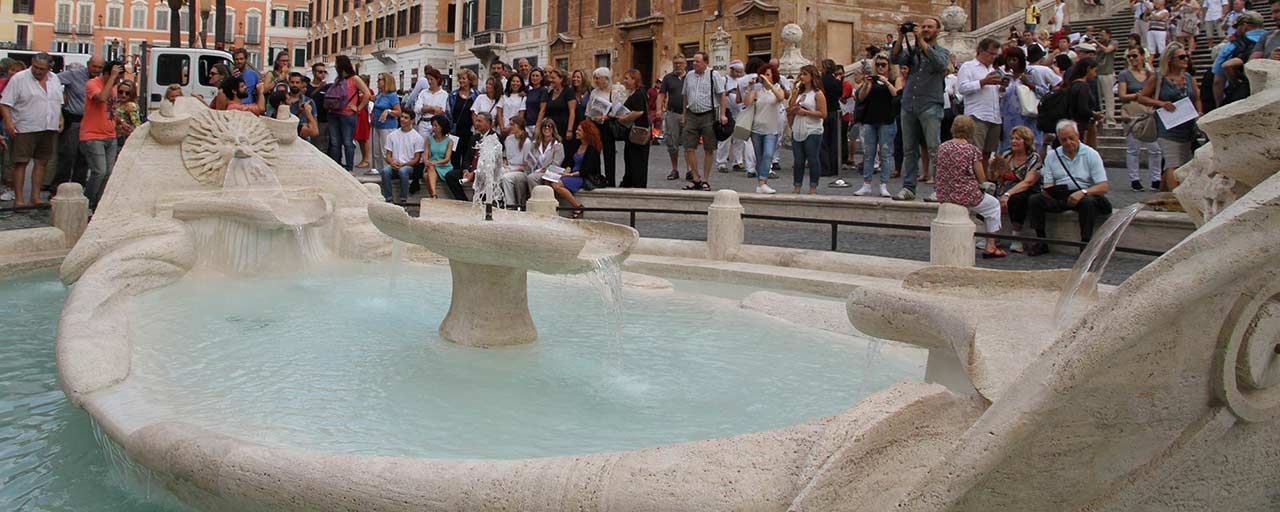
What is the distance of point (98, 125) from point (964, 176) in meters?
8.39

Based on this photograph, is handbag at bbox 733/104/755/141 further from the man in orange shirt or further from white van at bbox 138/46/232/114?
white van at bbox 138/46/232/114

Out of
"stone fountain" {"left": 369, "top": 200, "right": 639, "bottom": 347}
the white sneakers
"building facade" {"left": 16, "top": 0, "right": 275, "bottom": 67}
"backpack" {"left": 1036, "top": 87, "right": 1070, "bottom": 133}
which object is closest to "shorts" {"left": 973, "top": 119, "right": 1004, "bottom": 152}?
"backpack" {"left": 1036, "top": 87, "right": 1070, "bottom": 133}

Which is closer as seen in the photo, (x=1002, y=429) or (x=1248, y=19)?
(x=1002, y=429)

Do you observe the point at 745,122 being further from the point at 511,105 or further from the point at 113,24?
the point at 113,24

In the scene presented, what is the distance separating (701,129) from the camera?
1347cm

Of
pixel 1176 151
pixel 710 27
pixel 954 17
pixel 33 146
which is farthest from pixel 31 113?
pixel 710 27

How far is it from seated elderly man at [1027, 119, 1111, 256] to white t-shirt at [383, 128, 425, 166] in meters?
7.29

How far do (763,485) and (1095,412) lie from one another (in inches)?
28.7

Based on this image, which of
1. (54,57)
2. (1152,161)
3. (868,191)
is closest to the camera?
(868,191)

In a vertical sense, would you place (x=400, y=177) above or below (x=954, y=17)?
below

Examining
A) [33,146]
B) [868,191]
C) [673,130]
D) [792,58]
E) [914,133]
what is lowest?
A: [868,191]

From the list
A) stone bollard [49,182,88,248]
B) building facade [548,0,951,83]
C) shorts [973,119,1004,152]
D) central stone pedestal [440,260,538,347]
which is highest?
building facade [548,0,951,83]

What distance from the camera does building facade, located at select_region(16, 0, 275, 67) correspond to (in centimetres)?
7450

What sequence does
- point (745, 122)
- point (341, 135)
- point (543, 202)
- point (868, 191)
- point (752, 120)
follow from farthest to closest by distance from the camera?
point (341, 135)
point (745, 122)
point (752, 120)
point (868, 191)
point (543, 202)
